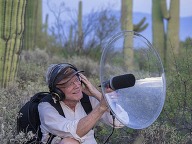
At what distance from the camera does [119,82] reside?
3.54 metres

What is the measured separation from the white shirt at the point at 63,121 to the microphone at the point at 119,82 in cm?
46

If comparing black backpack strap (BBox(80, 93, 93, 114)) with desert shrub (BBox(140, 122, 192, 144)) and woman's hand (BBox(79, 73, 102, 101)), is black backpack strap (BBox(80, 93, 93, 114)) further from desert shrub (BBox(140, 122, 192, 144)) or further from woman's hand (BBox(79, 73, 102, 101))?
desert shrub (BBox(140, 122, 192, 144))

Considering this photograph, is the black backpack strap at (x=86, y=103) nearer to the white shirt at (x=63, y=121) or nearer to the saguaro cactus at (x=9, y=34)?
the white shirt at (x=63, y=121)

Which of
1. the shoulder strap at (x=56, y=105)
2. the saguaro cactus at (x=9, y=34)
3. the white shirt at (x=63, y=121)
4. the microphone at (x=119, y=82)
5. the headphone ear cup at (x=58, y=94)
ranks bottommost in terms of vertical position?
the white shirt at (x=63, y=121)

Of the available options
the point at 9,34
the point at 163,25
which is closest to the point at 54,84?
the point at 9,34

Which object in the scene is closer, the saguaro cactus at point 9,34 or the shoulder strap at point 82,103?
the shoulder strap at point 82,103

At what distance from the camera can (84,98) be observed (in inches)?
168

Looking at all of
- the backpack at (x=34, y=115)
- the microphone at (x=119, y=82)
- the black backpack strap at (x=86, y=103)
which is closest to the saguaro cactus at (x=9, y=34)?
the backpack at (x=34, y=115)

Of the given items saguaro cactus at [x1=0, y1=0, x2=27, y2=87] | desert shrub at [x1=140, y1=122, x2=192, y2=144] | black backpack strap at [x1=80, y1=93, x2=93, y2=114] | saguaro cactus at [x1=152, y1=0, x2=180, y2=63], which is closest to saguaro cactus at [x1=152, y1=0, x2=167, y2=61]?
saguaro cactus at [x1=152, y1=0, x2=180, y2=63]

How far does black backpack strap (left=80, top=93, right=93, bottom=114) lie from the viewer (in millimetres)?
4211

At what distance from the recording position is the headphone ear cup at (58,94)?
156 inches

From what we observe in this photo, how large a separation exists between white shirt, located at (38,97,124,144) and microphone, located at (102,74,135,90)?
0.46 metres

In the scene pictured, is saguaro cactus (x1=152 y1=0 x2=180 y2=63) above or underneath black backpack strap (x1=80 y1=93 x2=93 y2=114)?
above

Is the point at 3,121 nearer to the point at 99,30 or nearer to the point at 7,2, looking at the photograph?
the point at 7,2
